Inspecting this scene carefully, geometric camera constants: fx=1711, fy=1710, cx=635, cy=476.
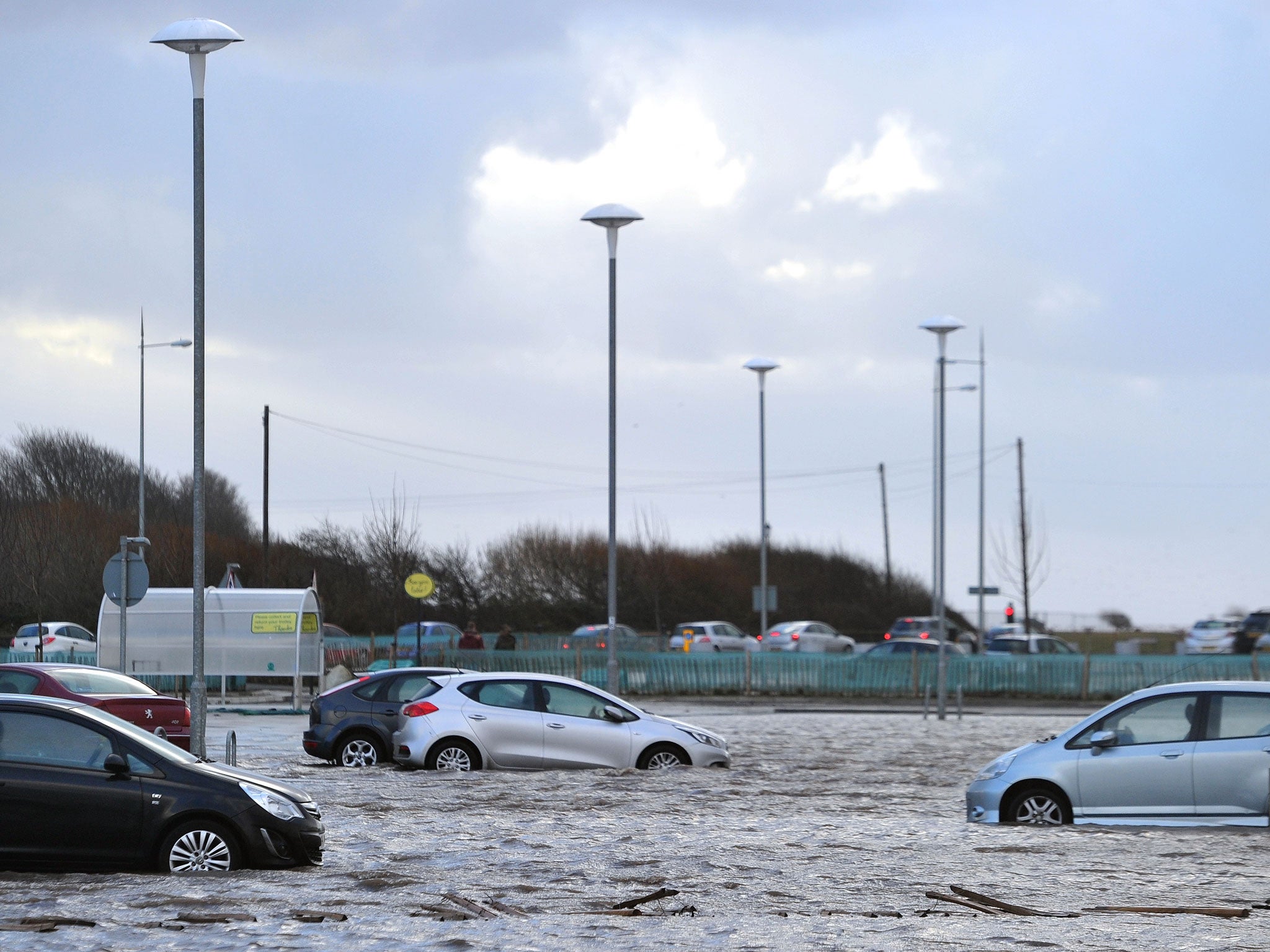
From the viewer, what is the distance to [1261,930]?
9.45m

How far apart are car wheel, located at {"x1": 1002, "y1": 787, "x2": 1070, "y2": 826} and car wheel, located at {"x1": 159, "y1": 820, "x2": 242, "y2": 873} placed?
696 cm

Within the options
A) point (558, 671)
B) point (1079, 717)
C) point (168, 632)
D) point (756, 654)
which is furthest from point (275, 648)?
point (1079, 717)

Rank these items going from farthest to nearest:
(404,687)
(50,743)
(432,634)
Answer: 1. (432,634)
2. (404,687)
3. (50,743)

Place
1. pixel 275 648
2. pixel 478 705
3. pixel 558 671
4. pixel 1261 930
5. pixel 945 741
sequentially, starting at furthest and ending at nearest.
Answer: pixel 558 671, pixel 275 648, pixel 945 741, pixel 478 705, pixel 1261 930

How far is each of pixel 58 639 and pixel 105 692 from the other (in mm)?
27464

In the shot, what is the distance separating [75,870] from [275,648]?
86.2 feet

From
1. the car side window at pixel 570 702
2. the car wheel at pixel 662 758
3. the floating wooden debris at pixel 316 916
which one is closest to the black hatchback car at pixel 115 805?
the floating wooden debris at pixel 316 916

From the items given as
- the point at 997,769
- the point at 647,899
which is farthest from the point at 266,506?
the point at 647,899

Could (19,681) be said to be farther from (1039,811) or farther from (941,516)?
(941,516)

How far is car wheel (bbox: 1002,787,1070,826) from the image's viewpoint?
14812mm

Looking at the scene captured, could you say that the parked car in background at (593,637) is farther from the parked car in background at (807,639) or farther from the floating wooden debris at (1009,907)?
the floating wooden debris at (1009,907)

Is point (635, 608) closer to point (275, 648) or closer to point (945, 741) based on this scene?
point (275, 648)

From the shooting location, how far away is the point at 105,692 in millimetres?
20047

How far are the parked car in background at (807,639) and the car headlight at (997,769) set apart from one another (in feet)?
143
